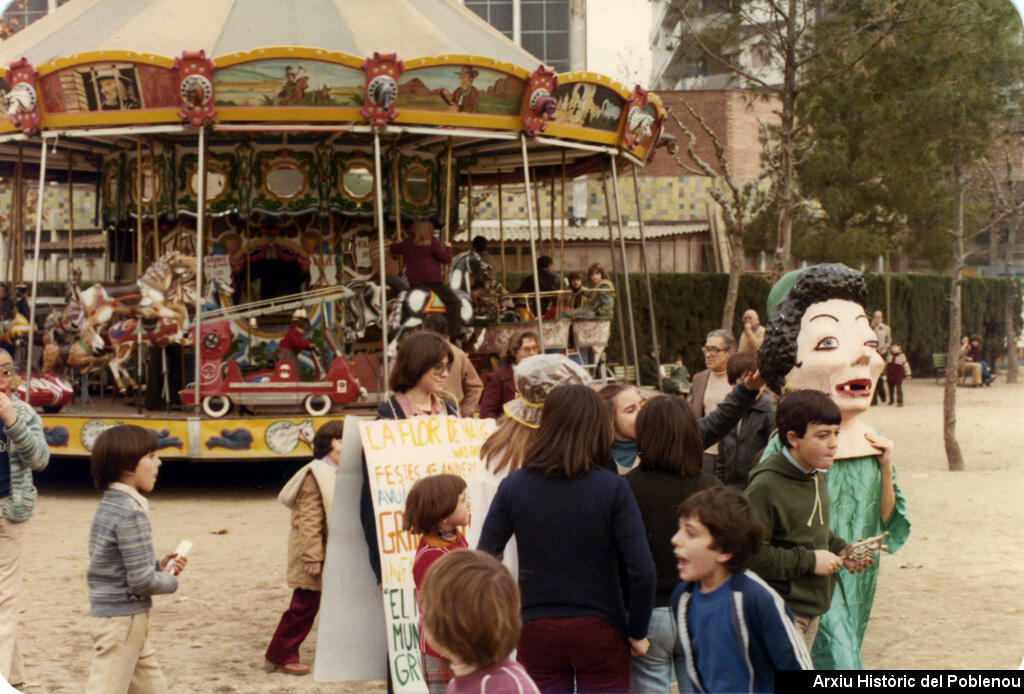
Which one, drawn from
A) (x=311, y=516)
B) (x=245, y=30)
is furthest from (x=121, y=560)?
(x=245, y=30)

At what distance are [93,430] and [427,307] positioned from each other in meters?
3.60

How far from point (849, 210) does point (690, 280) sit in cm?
369

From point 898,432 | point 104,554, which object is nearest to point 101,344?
point 104,554

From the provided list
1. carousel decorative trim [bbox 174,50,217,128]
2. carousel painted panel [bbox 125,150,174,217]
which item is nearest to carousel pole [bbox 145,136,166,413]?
carousel painted panel [bbox 125,150,174,217]

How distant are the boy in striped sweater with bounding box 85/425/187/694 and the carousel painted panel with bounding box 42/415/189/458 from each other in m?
7.59

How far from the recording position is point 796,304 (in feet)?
19.5

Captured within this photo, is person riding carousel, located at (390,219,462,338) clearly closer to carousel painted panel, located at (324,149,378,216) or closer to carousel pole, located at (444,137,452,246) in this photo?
carousel painted panel, located at (324,149,378,216)

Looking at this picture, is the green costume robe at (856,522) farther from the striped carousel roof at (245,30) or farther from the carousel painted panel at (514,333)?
the striped carousel roof at (245,30)

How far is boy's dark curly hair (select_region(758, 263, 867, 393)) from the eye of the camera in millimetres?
5891

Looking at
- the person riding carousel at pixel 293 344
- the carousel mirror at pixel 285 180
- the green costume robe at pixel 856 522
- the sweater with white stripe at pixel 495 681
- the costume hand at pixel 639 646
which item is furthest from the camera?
the carousel mirror at pixel 285 180

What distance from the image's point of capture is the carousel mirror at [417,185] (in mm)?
15172

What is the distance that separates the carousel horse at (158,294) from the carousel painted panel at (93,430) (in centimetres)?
94

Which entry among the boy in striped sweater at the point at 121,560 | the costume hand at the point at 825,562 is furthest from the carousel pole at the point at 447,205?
the costume hand at the point at 825,562

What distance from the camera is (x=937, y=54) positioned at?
17047mm
